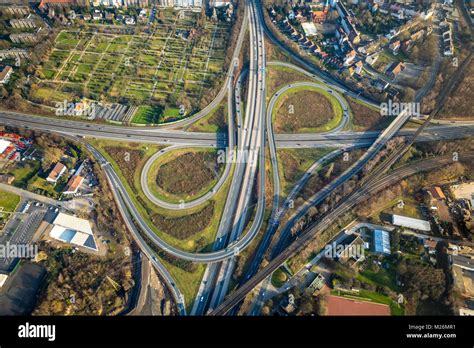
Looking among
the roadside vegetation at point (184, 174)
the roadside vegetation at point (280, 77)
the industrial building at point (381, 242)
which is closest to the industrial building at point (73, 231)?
the roadside vegetation at point (184, 174)

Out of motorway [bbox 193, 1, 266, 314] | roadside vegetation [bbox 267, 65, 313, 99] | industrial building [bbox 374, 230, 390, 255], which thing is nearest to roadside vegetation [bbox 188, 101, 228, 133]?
motorway [bbox 193, 1, 266, 314]

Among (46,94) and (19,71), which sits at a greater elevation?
(19,71)

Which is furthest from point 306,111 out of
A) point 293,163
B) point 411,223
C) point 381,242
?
point 381,242

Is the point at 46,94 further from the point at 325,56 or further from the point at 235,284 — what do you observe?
the point at 325,56

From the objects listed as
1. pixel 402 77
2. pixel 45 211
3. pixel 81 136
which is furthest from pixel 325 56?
pixel 45 211

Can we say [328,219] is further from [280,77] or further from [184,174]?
[280,77]

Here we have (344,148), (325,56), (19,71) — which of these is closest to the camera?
(344,148)
